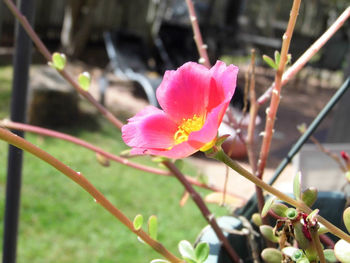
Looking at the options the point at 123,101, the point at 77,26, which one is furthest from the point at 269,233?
the point at 77,26

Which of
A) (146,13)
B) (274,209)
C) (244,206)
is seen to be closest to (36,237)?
(244,206)

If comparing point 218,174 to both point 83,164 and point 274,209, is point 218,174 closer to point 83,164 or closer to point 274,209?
point 83,164

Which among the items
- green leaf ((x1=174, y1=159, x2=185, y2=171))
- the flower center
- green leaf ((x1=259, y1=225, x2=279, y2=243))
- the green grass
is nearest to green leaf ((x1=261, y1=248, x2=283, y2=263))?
green leaf ((x1=259, y1=225, x2=279, y2=243))

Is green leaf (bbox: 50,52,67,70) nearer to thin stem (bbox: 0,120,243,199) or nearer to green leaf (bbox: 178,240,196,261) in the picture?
thin stem (bbox: 0,120,243,199)

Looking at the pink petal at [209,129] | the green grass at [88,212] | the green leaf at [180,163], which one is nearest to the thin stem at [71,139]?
the green leaf at [180,163]

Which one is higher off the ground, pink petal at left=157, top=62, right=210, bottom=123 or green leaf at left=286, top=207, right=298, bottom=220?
pink petal at left=157, top=62, right=210, bottom=123

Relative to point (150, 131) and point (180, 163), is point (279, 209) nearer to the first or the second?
point (150, 131)

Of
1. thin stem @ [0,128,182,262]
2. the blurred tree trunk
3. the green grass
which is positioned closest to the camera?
thin stem @ [0,128,182,262]
